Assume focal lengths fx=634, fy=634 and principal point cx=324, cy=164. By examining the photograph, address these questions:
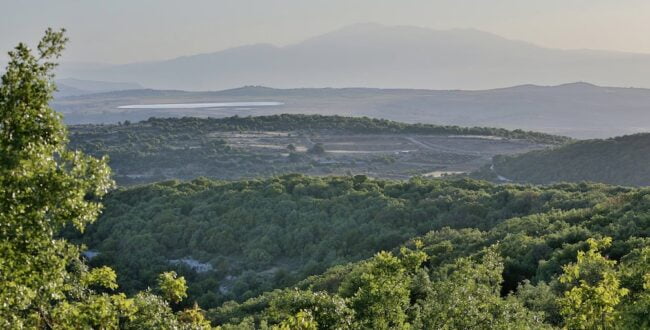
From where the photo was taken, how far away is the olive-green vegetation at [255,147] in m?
65.9

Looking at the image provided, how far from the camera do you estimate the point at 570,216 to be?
23.2 meters

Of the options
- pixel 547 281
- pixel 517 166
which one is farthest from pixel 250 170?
pixel 547 281

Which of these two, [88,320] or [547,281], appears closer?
[88,320]

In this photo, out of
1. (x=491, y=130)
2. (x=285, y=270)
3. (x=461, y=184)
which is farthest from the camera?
(x=491, y=130)

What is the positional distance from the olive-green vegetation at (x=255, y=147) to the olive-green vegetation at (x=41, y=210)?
5055 centimetres

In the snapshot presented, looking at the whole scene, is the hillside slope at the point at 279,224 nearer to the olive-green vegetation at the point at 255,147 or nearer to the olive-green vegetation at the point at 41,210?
the olive-green vegetation at the point at 41,210

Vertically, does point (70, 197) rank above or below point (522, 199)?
above

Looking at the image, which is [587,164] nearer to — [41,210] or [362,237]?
[362,237]

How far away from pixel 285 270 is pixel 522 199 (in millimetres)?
11578

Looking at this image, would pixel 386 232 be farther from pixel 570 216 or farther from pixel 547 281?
pixel 547 281

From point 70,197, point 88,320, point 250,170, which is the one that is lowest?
point 250,170

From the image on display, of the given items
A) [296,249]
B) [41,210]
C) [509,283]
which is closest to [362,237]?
[296,249]

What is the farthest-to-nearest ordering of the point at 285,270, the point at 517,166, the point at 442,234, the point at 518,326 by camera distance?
1. the point at 517,166
2. the point at 285,270
3. the point at 442,234
4. the point at 518,326

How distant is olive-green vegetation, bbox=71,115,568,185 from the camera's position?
216ft
